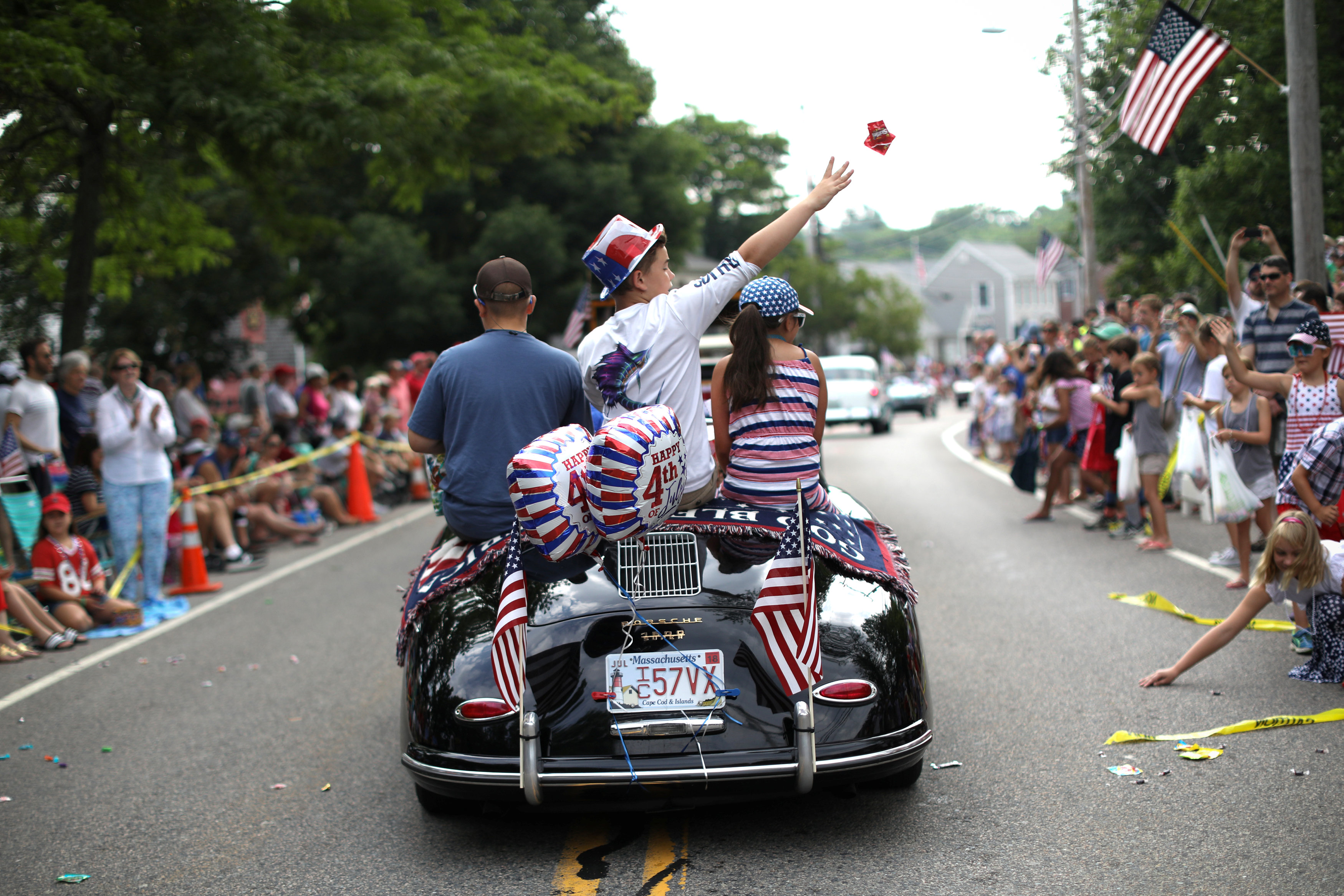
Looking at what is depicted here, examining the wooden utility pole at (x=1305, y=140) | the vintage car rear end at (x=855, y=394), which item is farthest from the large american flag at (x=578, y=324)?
the vintage car rear end at (x=855, y=394)

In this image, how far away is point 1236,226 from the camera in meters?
16.2

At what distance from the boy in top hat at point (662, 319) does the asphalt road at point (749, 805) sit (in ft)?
4.56

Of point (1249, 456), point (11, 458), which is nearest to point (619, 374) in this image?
point (1249, 456)

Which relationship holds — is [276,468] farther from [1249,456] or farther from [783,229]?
[783,229]

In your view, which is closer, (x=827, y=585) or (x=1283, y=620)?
(x=827, y=585)

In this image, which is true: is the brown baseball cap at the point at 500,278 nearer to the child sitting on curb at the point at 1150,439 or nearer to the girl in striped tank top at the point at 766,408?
the girl in striped tank top at the point at 766,408

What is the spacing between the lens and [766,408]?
468 centimetres

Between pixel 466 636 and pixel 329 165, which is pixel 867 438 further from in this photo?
pixel 466 636

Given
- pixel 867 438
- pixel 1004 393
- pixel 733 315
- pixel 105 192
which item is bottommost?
pixel 867 438

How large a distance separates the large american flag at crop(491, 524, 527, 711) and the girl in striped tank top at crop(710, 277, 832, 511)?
1.10 meters

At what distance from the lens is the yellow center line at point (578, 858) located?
12.6 ft

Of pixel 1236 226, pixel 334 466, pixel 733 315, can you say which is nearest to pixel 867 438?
pixel 1236 226

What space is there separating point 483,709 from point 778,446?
1545 mm

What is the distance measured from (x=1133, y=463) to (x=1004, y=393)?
7972 mm
